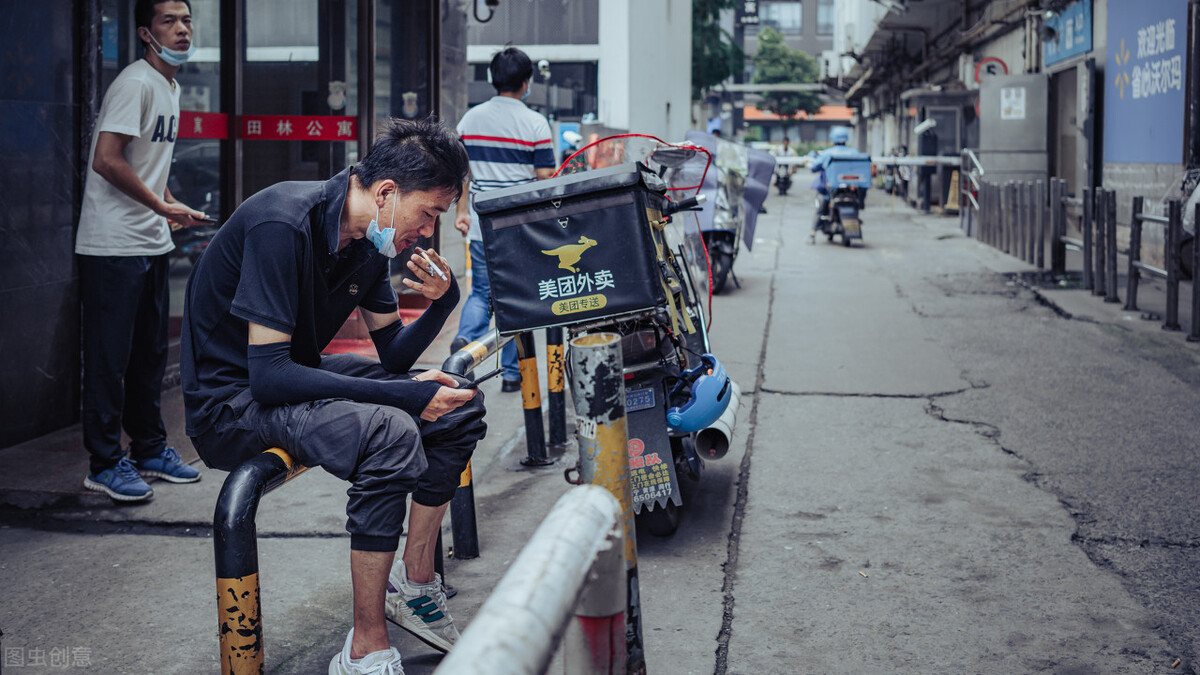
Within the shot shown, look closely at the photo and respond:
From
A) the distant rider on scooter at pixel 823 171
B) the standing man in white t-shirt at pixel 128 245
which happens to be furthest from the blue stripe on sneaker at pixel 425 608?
the distant rider on scooter at pixel 823 171

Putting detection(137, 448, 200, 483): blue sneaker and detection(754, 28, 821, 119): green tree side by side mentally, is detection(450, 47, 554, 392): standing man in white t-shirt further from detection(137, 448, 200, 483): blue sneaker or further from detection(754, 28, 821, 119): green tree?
detection(754, 28, 821, 119): green tree

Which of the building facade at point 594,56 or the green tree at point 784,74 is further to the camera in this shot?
the green tree at point 784,74

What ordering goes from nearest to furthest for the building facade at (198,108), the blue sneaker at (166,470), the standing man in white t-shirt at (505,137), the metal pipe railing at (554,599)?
the metal pipe railing at (554,599)
the blue sneaker at (166,470)
the building facade at (198,108)
the standing man in white t-shirt at (505,137)

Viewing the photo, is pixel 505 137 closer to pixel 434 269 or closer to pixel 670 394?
pixel 670 394

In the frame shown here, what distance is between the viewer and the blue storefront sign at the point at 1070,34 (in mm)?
16719

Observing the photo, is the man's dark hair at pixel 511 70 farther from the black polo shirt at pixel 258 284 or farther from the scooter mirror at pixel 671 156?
the black polo shirt at pixel 258 284

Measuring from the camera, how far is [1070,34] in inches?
701

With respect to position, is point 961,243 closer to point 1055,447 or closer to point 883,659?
point 1055,447

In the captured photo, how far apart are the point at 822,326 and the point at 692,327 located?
504 centimetres

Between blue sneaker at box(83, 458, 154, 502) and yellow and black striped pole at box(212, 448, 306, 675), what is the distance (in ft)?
7.12

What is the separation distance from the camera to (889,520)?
4.54 meters

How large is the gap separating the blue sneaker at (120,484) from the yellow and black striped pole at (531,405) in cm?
163

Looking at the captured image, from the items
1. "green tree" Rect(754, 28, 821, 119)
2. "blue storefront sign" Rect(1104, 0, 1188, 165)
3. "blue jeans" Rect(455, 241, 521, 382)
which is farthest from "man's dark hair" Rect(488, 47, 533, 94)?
"green tree" Rect(754, 28, 821, 119)

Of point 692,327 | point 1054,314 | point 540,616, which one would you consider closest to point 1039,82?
point 1054,314
